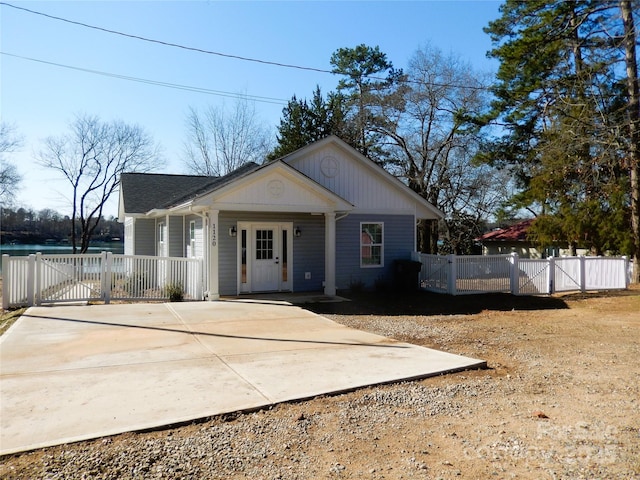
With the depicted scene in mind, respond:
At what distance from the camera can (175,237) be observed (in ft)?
53.2

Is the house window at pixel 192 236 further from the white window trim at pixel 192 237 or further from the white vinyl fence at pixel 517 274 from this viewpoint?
the white vinyl fence at pixel 517 274

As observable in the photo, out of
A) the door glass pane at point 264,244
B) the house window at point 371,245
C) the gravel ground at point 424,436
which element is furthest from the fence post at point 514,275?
the gravel ground at point 424,436

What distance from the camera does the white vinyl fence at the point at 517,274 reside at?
49.8 ft

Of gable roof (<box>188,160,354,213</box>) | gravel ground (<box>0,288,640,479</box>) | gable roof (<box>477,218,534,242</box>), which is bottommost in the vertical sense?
gravel ground (<box>0,288,640,479</box>)

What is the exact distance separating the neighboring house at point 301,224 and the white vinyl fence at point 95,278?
994mm

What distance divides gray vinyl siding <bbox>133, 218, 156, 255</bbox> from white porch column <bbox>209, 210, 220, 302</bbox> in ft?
27.3

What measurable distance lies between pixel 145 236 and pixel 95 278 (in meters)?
7.68

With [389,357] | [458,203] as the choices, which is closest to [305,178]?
[389,357]

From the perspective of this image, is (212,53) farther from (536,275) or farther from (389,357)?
(536,275)

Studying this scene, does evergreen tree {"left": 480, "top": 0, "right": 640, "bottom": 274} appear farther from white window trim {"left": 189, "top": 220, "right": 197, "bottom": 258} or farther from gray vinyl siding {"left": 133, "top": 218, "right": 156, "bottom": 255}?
gray vinyl siding {"left": 133, "top": 218, "right": 156, "bottom": 255}

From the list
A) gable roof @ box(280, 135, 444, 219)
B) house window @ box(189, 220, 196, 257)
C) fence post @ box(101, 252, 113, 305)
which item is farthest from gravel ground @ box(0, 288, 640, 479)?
house window @ box(189, 220, 196, 257)

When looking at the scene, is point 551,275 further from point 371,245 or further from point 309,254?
point 309,254

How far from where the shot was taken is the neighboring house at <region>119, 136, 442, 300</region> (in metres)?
12.6

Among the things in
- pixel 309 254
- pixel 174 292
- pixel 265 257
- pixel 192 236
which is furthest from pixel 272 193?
pixel 192 236
